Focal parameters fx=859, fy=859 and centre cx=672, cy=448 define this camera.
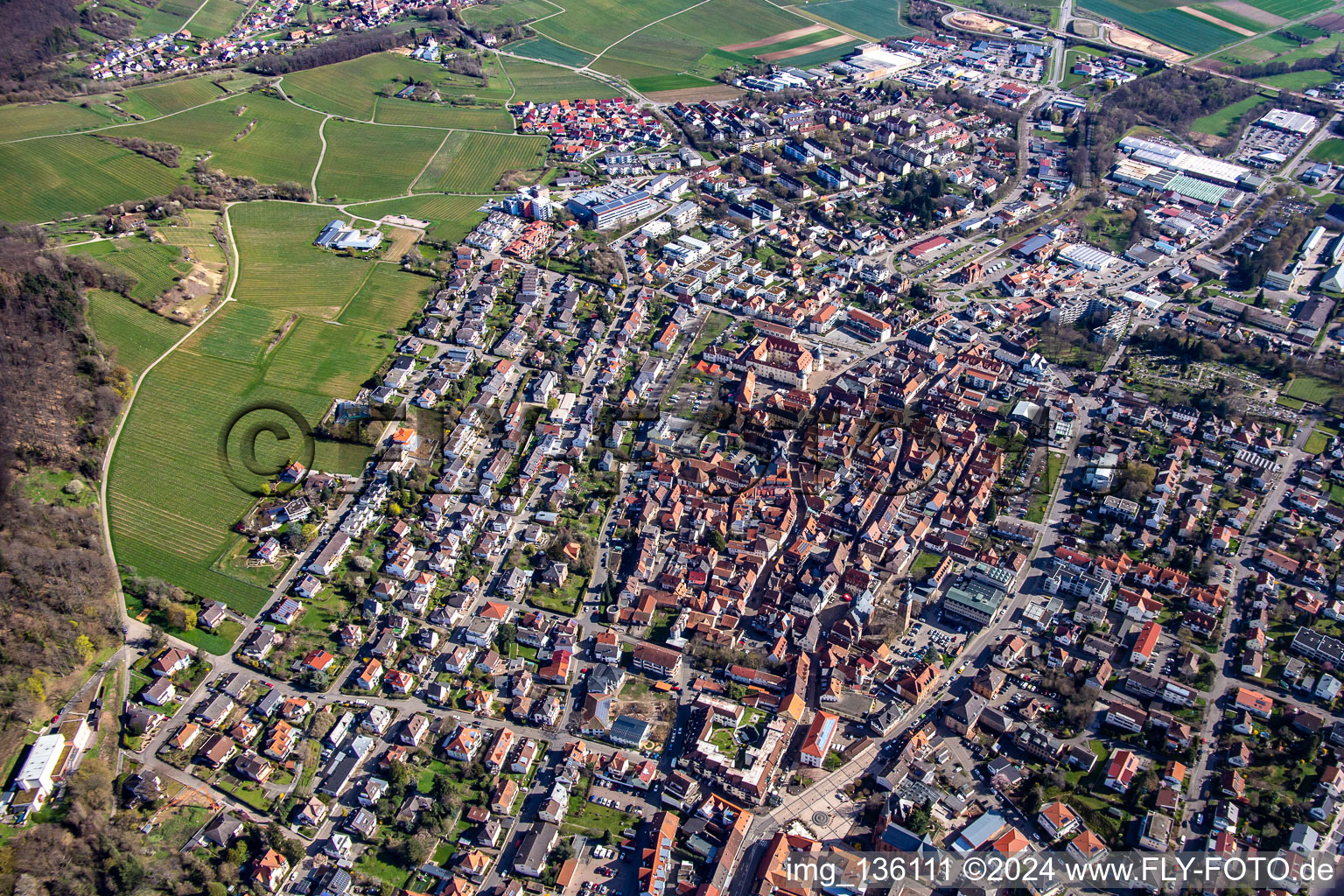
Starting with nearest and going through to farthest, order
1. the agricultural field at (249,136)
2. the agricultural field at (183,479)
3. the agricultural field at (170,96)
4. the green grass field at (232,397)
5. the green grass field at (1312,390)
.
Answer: the agricultural field at (183,479) → the green grass field at (232,397) → the green grass field at (1312,390) → the agricultural field at (249,136) → the agricultural field at (170,96)

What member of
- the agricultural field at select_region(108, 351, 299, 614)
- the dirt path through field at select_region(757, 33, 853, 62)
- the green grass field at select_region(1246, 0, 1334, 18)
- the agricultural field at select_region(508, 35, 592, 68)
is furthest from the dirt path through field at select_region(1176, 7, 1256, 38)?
the agricultural field at select_region(108, 351, 299, 614)

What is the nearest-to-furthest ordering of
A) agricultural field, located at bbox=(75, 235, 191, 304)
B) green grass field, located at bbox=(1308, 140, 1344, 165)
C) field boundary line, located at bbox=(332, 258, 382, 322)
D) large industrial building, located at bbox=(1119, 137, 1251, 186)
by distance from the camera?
agricultural field, located at bbox=(75, 235, 191, 304), field boundary line, located at bbox=(332, 258, 382, 322), large industrial building, located at bbox=(1119, 137, 1251, 186), green grass field, located at bbox=(1308, 140, 1344, 165)

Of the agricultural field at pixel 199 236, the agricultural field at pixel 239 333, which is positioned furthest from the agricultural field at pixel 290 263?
the agricultural field at pixel 199 236

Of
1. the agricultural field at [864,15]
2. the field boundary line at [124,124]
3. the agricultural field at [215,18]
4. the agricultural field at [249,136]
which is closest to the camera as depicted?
the field boundary line at [124,124]

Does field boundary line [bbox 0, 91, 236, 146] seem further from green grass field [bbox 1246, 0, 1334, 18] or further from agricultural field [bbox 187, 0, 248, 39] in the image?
green grass field [bbox 1246, 0, 1334, 18]

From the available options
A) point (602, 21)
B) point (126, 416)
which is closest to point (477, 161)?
point (126, 416)

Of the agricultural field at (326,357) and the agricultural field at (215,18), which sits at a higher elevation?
the agricultural field at (215,18)

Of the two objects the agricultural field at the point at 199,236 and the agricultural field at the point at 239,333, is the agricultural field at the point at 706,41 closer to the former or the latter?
A: the agricultural field at the point at 199,236
